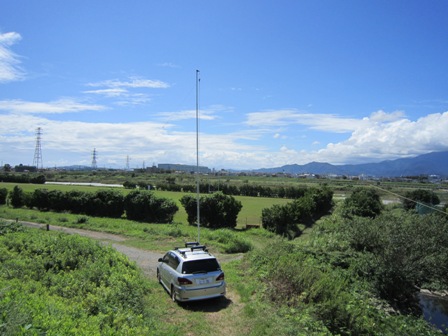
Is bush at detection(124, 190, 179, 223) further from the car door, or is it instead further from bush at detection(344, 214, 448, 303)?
the car door

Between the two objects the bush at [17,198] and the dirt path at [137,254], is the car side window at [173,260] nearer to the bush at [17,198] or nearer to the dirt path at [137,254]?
the dirt path at [137,254]

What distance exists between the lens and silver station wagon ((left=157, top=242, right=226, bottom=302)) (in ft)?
37.6

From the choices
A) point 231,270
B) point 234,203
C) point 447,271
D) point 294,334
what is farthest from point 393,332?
point 234,203

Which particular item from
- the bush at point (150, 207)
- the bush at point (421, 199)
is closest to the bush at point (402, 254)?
the bush at point (150, 207)

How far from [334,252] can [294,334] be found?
12.5 metres

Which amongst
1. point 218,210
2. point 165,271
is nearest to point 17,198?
point 218,210

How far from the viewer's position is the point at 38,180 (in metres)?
98.9

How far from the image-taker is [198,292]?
1148cm

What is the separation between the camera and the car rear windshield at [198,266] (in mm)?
11687

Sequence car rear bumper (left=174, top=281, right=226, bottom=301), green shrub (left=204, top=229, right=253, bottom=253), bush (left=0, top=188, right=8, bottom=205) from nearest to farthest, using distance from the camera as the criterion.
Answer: car rear bumper (left=174, top=281, right=226, bottom=301) < green shrub (left=204, top=229, right=253, bottom=253) < bush (left=0, top=188, right=8, bottom=205)

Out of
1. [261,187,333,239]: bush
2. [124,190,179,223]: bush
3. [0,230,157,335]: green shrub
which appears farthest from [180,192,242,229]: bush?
[0,230,157,335]: green shrub

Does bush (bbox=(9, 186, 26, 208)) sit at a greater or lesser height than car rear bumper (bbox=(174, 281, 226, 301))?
greater

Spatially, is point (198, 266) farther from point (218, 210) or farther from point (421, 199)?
point (421, 199)

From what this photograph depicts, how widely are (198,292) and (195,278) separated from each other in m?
0.48
